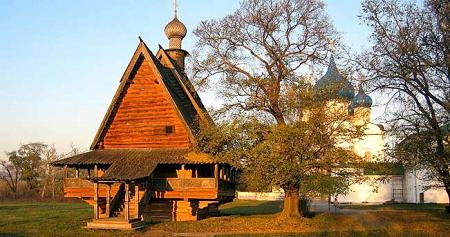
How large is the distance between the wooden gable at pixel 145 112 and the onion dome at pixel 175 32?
5893mm

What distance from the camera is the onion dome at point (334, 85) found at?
23.0 metres

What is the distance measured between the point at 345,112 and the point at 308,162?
9.82ft

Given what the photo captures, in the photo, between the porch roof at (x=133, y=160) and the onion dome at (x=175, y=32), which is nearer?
the porch roof at (x=133, y=160)

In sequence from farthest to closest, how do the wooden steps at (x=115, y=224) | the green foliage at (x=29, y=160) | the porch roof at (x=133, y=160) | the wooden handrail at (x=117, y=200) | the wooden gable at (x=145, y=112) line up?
the green foliage at (x=29, y=160), the wooden gable at (x=145, y=112), the wooden handrail at (x=117, y=200), the porch roof at (x=133, y=160), the wooden steps at (x=115, y=224)

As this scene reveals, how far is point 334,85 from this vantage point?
2309 cm

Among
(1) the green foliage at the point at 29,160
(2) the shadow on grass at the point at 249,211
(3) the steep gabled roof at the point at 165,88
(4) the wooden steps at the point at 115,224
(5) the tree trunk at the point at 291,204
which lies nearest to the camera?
(4) the wooden steps at the point at 115,224

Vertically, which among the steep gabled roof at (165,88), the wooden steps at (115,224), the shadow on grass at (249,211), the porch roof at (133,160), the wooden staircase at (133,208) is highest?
the steep gabled roof at (165,88)

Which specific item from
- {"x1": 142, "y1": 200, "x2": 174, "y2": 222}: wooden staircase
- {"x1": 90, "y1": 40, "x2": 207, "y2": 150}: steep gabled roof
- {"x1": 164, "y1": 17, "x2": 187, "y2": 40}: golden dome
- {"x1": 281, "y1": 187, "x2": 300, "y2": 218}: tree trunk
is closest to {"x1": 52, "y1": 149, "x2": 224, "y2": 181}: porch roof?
{"x1": 90, "y1": 40, "x2": 207, "y2": 150}: steep gabled roof

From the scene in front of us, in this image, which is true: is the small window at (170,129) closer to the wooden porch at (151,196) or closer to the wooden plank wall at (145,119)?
the wooden plank wall at (145,119)

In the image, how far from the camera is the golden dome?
32.3 meters

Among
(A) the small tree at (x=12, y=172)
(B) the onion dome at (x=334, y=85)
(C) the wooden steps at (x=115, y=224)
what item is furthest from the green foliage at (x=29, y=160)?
(B) the onion dome at (x=334, y=85)

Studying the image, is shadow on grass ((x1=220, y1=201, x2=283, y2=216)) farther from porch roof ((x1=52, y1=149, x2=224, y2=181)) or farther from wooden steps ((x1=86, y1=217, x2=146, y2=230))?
wooden steps ((x1=86, y1=217, x2=146, y2=230))

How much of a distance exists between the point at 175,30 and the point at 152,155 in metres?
10.7

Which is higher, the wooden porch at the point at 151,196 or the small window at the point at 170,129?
the small window at the point at 170,129
